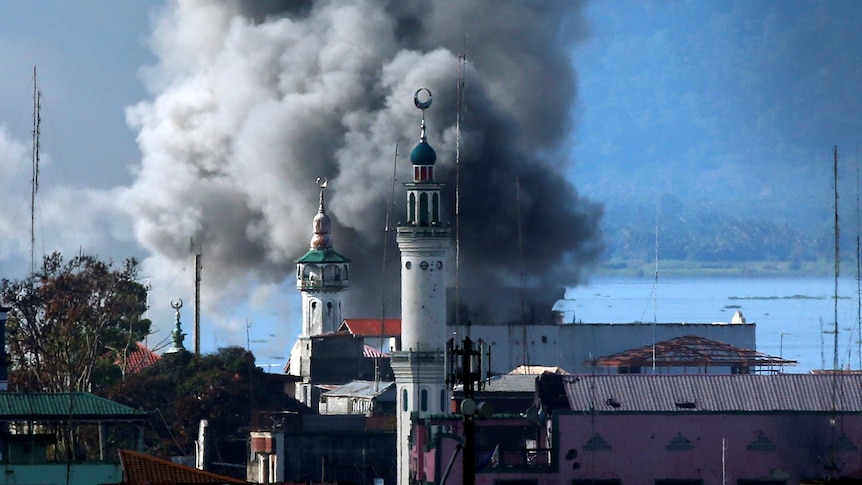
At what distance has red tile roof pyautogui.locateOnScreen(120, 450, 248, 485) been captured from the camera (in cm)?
5497

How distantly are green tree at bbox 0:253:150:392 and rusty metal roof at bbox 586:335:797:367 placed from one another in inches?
868

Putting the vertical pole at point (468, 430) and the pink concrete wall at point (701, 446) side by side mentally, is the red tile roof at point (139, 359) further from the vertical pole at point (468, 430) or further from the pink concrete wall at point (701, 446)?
the vertical pole at point (468, 430)

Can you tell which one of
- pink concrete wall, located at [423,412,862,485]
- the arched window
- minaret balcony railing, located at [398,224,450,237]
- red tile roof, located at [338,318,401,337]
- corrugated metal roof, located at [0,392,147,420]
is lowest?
pink concrete wall, located at [423,412,862,485]

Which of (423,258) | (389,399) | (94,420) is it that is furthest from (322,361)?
(94,420)

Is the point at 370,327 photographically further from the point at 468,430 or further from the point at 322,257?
the point at 468,430

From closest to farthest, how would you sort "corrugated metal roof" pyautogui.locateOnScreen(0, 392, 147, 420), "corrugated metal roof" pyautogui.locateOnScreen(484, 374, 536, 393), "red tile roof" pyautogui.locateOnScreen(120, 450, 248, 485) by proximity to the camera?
"red tile roof" pyautogui.locateOnScreen(120, 450, 248, 485), "corrugated metal roof" pyautogui.locateOnScreen(0, 392, 147, 420), "corrugated metal roof" pyautogui.locateOnScreen(484, 374, 536, 393)

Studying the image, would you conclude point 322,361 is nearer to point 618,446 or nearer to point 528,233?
point 528,233

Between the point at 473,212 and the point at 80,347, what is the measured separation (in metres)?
35.6

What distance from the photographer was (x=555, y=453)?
77.2 metres

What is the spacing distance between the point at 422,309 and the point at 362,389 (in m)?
17.7

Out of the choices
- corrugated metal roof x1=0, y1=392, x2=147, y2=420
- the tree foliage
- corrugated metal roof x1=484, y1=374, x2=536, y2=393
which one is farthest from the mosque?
corrugated metal roof x1=0, y1=392, x2=147, y2=420

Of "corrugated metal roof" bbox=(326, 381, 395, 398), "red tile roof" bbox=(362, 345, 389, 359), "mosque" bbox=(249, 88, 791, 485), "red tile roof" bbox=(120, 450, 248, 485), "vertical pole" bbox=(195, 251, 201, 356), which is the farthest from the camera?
"vertical pole" bbox=(195, 251, 201, 356)

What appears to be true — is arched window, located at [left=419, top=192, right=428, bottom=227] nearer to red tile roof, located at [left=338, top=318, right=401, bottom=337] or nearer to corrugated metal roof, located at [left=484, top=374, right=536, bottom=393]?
corrugated metal roof, located at [left=484, top=374, right=536, bottom=393]

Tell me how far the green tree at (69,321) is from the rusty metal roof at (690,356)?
22.0 metres
